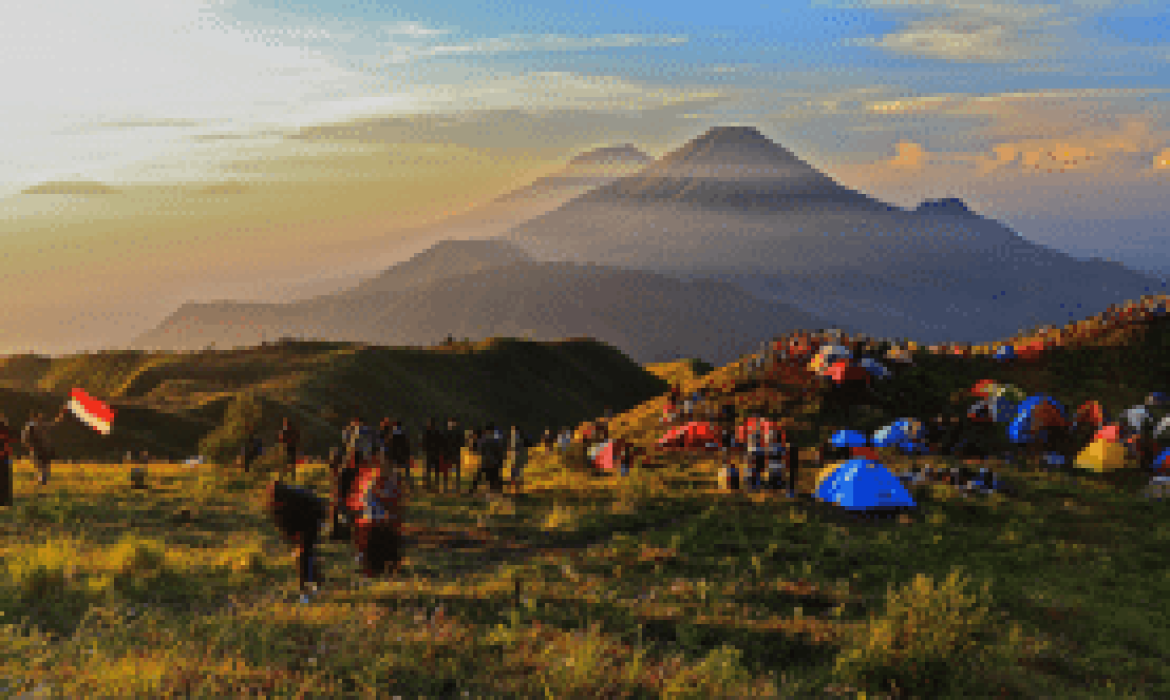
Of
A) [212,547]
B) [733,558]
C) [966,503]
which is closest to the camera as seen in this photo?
[212,547]

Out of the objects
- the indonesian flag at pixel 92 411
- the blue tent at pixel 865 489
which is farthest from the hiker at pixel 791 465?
the indonesian flag at pixel 92 411

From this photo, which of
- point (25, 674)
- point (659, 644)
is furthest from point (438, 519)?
point (25, 674)

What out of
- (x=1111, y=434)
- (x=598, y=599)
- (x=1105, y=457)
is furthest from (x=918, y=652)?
(x=1111, y=434)

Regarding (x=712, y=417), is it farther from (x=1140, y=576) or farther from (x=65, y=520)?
(x=65, y=520)

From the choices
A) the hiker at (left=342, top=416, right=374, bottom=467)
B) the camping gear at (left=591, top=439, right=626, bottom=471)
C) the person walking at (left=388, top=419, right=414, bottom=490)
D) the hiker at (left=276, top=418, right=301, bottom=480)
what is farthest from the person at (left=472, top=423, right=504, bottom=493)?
the hiker at (left=276, top=418, right=301, bottom=480)

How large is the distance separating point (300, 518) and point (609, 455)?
14887 millimetres

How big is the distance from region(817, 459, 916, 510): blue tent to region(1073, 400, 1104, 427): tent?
41.9ft

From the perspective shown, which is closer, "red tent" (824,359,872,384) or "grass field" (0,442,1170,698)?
"grass field" (0,442,1170,698)

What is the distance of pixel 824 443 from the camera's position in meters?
24.3

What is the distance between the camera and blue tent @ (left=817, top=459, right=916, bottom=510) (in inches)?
677

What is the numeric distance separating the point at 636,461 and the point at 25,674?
18786 mm

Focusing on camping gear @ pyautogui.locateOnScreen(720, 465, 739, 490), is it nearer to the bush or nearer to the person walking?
the person walking

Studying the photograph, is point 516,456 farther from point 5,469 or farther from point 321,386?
point 321,386

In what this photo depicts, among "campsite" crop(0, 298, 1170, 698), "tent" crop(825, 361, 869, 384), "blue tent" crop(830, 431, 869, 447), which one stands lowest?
"campsite" crop(0, 298, 1170, 698)
